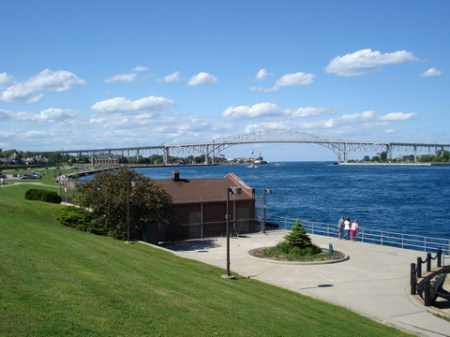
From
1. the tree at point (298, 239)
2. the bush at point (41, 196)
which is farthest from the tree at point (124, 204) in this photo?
the bush at point (41, 196)

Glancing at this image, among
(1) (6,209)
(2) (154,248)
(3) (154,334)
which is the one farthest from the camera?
(1) (6,209)

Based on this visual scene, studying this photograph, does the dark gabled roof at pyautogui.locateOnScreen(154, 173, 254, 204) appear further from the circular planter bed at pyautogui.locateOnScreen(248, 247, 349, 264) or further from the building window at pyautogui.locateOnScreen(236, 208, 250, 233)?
the circular planter bed at pyautogui.locateOnScreen(248, 247, 349, 264)

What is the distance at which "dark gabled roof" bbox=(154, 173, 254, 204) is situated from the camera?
32094 mm

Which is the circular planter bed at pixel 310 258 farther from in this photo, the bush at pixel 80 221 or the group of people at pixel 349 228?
the bush at pixel 80 221

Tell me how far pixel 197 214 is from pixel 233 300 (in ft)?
61.7

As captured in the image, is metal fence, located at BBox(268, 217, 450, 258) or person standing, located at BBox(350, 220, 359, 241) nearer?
metal fence, located at BBox(268, 217, 450, 258)

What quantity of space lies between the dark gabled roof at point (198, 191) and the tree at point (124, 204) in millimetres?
2465

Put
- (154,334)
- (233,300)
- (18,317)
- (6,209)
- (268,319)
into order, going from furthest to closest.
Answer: (6,209) → (233,300) → (268,319) → (154,334) → (18,317)

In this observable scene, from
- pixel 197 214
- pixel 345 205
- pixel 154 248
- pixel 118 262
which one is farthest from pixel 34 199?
pixel 345 205

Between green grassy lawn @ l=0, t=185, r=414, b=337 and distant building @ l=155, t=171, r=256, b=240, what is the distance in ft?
43.3

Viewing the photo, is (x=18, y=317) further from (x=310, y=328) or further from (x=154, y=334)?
(x=310, y=328)

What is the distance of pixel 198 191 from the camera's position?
33062 millimetres

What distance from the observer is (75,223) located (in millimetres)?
27891

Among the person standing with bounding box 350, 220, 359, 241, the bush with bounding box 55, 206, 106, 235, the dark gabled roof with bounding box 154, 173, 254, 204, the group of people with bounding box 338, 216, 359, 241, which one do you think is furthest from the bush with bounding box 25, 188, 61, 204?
the person standing with bounding box 350, 220, 359, 241
